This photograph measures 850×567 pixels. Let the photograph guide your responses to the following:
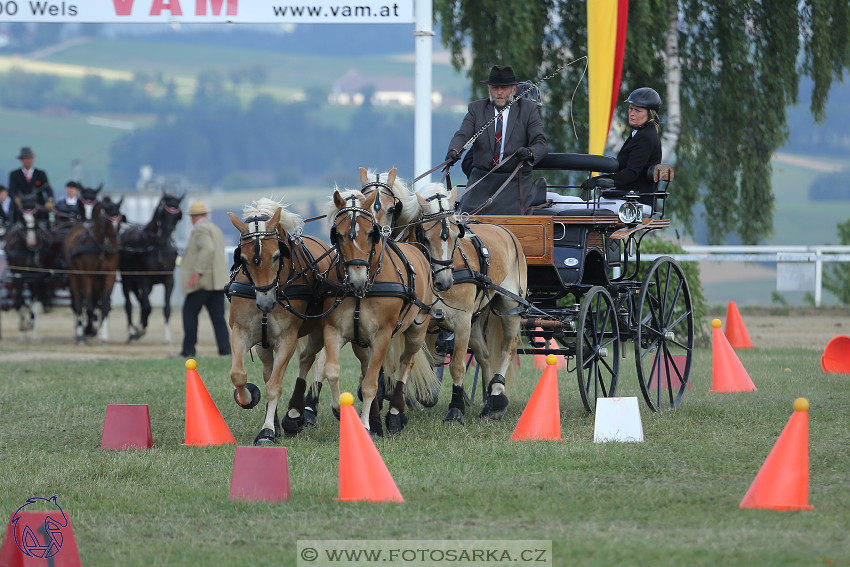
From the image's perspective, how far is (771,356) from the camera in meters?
13.5

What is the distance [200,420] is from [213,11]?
6.61 m

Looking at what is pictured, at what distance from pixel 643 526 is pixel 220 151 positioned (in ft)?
457

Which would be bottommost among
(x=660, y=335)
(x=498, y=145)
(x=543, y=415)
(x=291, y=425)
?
(x=291, y=425)

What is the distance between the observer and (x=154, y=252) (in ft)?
56.0

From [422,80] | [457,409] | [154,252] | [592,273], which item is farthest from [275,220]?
[154,252]

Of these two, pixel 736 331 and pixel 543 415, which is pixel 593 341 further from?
pixel 736 331

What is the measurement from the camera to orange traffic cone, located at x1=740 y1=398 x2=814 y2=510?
213 inches

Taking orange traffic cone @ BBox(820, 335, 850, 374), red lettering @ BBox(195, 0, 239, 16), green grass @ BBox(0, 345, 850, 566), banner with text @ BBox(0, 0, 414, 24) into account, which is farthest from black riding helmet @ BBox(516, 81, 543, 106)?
red lettering @ BBox(195, 0, 239, 16)

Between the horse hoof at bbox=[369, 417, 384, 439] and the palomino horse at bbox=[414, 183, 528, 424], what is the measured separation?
0.96m

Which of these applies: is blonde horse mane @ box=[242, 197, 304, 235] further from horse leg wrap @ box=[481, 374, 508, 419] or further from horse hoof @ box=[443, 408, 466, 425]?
horse leg wrap @ box=[481, 374, 508, 419]

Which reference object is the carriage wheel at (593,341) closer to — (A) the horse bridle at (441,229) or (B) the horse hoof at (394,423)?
(A) the horse bridle at (441,229)

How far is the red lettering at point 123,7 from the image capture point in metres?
12.9

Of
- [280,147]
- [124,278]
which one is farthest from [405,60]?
[124,278]

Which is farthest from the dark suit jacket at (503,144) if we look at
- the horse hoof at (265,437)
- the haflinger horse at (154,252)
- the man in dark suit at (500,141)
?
the haflinger horse at (154,252)
